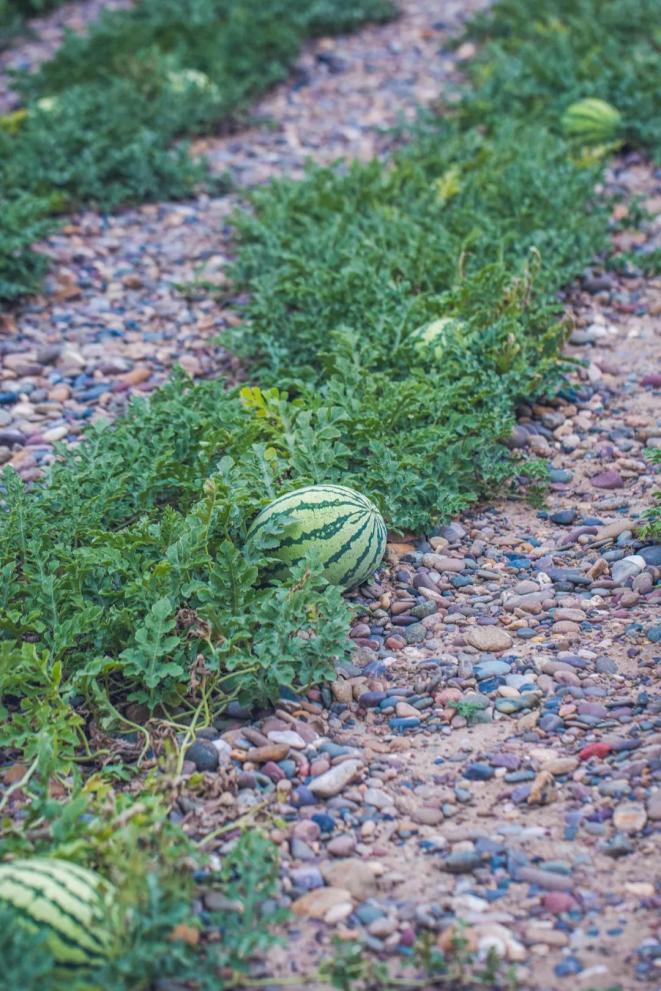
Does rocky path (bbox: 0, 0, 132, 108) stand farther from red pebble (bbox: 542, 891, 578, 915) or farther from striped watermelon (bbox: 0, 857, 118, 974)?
red pebble (bbox: 542, 891, 578, 915)

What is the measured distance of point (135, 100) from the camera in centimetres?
794

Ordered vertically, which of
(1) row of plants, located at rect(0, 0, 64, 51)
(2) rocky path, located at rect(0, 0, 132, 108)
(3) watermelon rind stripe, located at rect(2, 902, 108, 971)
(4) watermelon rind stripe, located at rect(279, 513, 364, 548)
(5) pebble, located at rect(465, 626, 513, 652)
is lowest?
(5) pebble, located at rect(465, 626, 513, 652)

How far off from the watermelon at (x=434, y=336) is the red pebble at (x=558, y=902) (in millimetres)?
2643

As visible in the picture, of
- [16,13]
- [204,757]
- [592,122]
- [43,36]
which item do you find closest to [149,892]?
[204,757]

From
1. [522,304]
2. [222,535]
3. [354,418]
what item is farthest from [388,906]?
[522,304]

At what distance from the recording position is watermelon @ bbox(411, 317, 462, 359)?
5113 millimetres

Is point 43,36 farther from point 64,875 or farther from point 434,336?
point 64,875

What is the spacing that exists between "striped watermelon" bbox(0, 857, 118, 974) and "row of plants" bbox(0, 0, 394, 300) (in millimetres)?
4072

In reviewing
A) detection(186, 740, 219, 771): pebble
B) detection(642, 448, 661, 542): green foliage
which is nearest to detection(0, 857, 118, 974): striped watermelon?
detection(186, 740, 219, 771): pebble

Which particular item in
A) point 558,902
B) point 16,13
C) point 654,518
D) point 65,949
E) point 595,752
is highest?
point 16,13

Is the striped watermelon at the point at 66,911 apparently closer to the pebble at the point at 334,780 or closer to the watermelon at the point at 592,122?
the pebble at the point at 334,780

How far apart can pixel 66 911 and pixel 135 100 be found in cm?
633

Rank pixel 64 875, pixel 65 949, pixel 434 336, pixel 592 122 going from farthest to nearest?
pixel 592 122 < pixel 434 336 < pixel 64 875 < pixel 65 949

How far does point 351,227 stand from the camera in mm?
6305
